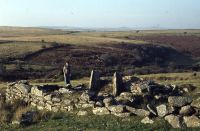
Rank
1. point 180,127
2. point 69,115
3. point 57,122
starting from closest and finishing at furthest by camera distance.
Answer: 1. point 180,127
2. point 57,122
3. point 69,115

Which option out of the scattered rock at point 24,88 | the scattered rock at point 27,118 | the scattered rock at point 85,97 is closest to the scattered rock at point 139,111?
the scattered rock at point 85,97

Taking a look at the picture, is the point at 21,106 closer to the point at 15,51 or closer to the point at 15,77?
the point at 15,77

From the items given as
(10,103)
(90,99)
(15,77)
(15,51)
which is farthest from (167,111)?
(15,51)

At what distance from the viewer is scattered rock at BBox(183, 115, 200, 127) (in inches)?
671

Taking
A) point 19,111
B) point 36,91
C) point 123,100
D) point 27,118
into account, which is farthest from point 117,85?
point 27,118

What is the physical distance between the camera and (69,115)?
2105cm

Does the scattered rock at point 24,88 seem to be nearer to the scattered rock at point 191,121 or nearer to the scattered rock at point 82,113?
the scattered rock at point 82,113

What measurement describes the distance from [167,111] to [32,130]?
233 inches

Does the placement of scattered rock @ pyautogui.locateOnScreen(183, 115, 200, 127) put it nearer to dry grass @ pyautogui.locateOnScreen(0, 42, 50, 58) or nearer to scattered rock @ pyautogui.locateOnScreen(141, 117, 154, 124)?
scattered rock @ pyautogui.locateOnScreen(141, 117, 154, 124)

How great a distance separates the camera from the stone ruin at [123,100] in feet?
59.9

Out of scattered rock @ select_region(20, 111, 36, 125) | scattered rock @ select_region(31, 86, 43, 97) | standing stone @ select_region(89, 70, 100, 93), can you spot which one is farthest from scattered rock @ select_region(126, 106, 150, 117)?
standing stone @ select_region(89, 70, 100, 93)

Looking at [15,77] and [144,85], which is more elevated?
[144,85]

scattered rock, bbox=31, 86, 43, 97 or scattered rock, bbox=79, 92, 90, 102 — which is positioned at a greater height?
scattered rock, bbox=79, 92, 90, 102

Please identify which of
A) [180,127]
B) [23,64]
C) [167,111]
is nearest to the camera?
[180,127]
